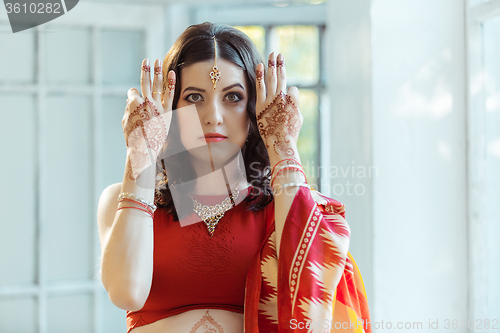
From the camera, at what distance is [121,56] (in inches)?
77.2

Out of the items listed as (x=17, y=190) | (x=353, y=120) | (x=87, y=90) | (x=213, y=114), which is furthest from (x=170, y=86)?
(x=17, y=190)

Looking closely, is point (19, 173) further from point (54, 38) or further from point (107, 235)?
point (107, 235)

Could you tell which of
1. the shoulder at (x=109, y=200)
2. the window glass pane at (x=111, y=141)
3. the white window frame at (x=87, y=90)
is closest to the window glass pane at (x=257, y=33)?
the white window frame at (x=87, y=90)

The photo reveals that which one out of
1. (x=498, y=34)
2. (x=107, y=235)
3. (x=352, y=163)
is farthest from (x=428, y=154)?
(x=107, y=235)

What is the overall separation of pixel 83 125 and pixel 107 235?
3.88 ft

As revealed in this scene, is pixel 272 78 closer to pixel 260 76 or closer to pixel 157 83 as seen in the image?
pixel 260 76

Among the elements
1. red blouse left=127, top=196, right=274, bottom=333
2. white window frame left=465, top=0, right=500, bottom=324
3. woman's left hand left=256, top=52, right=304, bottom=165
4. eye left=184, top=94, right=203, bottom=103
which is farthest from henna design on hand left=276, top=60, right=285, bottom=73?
white window frame left=465, top=0, right=500, bottom=324

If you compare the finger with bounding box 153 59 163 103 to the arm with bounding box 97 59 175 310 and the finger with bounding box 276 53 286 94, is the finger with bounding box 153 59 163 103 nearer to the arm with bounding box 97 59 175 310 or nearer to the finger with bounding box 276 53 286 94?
the arm with bounding box 97 59 175 310

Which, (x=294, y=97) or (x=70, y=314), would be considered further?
(x=70, y=314)

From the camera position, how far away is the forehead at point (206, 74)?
0.95 m

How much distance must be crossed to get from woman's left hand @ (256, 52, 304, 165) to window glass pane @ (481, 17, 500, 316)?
88 cm

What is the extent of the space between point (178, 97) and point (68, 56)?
1.20 metres

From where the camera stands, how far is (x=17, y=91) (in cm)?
185

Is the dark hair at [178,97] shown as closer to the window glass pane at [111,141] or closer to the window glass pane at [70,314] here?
the window glass pane at [111,141]
